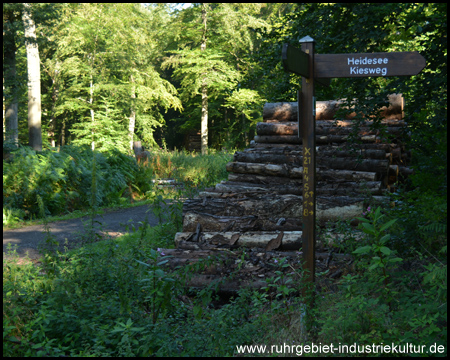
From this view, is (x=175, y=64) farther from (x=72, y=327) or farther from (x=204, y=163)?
(x=72, y=327)

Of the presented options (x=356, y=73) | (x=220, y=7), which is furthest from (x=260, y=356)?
(x=220, y=7)

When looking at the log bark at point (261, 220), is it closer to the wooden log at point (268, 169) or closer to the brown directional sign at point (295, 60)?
the wooden log at point (268, 169)

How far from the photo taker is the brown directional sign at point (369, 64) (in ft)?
14.1

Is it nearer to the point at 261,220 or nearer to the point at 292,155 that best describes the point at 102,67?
the point at 292,155

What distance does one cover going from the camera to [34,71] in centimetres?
1631

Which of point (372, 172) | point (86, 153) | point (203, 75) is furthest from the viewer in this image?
point (203, 75)

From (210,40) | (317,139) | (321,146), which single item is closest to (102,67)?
(210,40)

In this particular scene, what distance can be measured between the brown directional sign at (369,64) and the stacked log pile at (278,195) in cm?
157

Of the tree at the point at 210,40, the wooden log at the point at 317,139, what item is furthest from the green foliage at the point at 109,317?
the tree at the point at 210,40

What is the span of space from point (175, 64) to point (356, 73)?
27245mm

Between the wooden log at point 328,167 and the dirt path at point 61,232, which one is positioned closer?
the dirt path at point 61,232

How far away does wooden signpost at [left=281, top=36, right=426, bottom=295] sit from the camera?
4.32 metres

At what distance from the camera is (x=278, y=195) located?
268 inches

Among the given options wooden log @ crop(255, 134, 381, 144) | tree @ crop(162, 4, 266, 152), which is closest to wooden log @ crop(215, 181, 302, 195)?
wooden log @ crop(255, 134, 381, 144)
